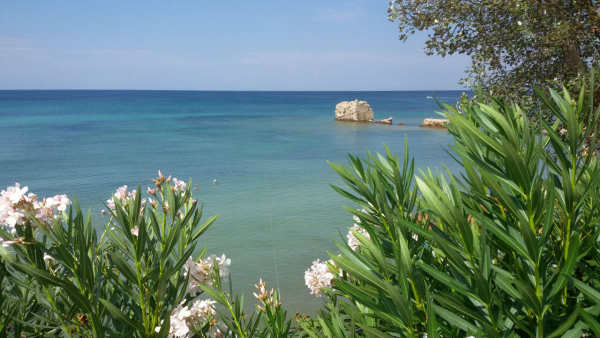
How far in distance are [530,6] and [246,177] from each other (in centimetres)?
943

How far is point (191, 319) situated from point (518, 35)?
5.05m

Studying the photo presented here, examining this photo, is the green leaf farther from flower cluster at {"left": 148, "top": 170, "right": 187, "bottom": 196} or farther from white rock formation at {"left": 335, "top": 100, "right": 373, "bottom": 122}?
white rock formation at {"left": 335, "top": 100, "right": 373, "bottom": 122}

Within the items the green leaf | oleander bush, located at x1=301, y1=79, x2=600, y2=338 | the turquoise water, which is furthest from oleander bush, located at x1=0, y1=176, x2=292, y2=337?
the turquoise water

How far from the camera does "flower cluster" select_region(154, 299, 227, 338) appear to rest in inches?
53.6

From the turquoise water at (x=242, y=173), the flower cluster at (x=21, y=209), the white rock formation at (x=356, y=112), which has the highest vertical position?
the flower cluster at (x=21, y=209)

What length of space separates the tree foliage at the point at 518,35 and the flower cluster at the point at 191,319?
4.10 metres

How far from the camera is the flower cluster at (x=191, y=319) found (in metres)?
1.36

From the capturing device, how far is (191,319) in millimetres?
1447

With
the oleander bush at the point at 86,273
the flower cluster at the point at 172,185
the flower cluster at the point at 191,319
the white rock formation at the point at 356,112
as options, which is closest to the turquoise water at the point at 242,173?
the flower cluster at the point at 172,185

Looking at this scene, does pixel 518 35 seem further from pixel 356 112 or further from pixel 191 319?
pixel 356 112

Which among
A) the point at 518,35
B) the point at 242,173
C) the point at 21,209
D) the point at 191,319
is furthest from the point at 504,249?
the point at 242,173

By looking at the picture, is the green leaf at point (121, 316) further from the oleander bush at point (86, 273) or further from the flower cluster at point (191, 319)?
the flower cluster at point (191, 319)

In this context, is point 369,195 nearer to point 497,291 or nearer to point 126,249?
point 497,291

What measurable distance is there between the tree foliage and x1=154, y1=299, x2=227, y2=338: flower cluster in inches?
161
